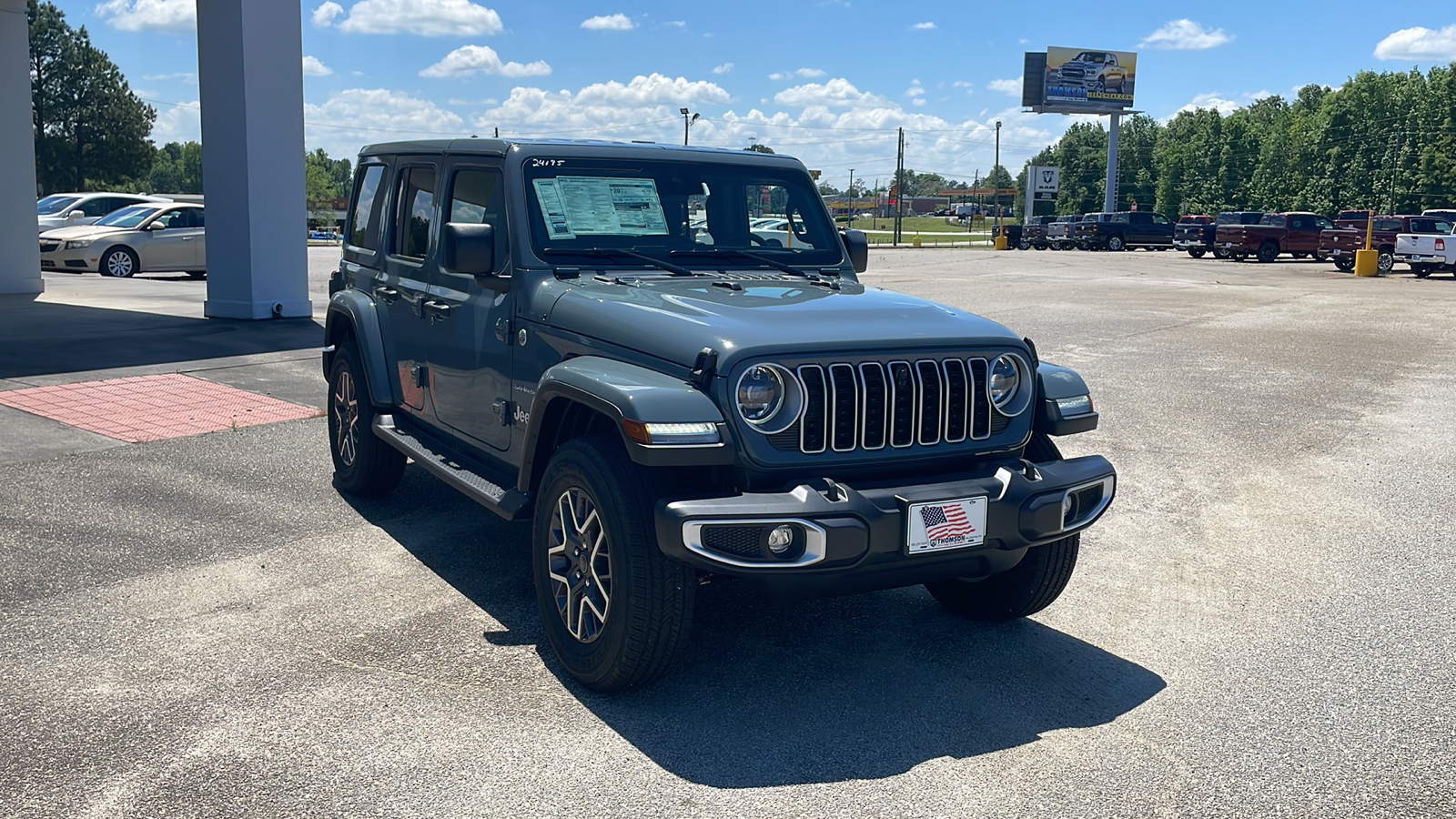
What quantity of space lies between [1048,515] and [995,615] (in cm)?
97

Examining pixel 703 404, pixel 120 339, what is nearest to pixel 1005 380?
pixel 703 404

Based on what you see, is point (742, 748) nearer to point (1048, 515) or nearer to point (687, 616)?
point (687, 616)

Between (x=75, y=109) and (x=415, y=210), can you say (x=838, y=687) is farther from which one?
(x=75, y=109)

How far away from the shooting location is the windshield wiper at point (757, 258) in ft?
18.0

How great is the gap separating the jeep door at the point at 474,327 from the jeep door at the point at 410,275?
0.44ft

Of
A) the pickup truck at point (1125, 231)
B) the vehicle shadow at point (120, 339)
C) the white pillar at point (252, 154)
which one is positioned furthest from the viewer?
the pickup truck at point (1125, 231)

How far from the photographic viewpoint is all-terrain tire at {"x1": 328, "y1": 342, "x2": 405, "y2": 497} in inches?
262

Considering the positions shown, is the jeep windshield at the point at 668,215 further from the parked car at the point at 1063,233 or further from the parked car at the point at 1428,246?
the parked car at the point at 1063,233

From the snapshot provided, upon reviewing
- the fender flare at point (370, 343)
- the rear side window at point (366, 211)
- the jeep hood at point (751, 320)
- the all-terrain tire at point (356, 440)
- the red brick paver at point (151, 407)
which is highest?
the rear side window at point (366, 211)

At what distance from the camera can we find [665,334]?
14.1 ft

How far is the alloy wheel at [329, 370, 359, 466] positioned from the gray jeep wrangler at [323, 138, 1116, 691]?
94cm

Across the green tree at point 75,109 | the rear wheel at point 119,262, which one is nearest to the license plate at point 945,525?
the rear wheel at point 119,262

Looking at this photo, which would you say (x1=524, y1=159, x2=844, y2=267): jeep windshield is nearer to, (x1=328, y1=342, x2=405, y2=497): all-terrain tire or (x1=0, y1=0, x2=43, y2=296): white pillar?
(x1=328, y1=342, x2=405, y2=497): all-terrain tire

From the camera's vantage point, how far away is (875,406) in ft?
13.9
